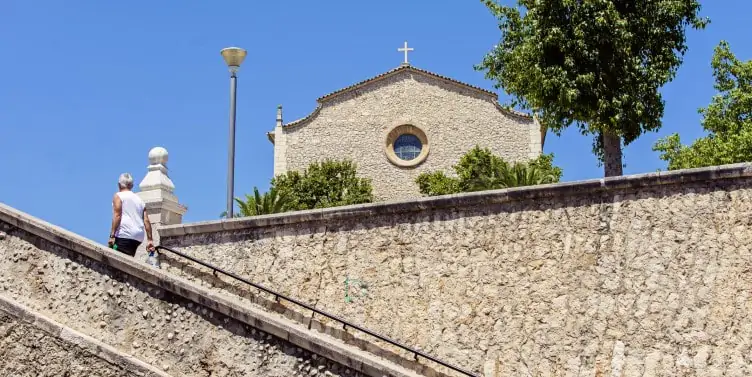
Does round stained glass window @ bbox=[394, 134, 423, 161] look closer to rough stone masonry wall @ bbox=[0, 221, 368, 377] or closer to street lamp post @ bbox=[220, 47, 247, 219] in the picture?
street lamp post @ bbox=[220, 47, 247, 219]

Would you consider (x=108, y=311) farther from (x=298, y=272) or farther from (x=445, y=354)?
(x=445, y=354)

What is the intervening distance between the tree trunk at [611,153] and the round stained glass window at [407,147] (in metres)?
17.3

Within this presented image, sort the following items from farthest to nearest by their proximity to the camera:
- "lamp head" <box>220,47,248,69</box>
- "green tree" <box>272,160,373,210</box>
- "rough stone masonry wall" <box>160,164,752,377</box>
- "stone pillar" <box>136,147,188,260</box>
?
"green tree" <box>272,160,373,210</box> → "lamp head" <box>220,47,248,69</box> → "stone pillar" <box>136,147,188,260</box> → "rough stone masonry wall" <box>160,164,752,377</box>

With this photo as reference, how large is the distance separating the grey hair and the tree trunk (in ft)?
42.3

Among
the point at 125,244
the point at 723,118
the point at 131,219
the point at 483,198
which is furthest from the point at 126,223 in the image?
the point at 723,118

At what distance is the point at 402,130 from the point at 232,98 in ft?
81.9

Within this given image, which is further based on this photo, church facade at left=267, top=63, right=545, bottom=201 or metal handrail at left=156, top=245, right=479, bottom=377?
church facade at left=267, top=63, right=545, bottom=201

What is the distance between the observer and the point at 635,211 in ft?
33.3

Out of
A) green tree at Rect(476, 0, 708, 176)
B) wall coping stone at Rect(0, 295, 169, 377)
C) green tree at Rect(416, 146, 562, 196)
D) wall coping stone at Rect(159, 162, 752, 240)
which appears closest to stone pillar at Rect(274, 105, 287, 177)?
green tree at Rect(416, 146, 562, 196)

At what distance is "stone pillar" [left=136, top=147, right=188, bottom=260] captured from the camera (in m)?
13.6

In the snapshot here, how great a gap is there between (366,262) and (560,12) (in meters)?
12.5

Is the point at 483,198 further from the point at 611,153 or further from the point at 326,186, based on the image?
the point at 326,186

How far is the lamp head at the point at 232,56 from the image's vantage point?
15.2 m

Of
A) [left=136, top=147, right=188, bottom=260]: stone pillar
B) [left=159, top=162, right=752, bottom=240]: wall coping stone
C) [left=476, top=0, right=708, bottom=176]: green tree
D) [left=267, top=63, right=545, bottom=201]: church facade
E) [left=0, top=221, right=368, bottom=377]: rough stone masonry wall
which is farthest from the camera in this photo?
[left=267, top=63, right=545, bottom=201]: church facade
